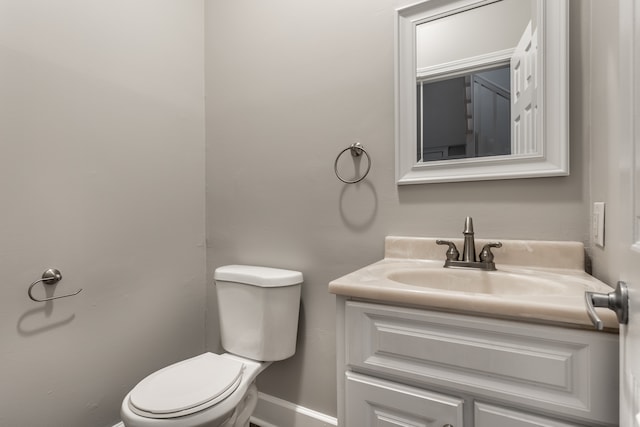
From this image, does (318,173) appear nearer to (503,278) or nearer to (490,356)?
(503,278)

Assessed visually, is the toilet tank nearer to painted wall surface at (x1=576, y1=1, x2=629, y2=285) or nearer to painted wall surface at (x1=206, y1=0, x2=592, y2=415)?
painted wall surface at (x1=206, y1=0, x2=592, y2=415)

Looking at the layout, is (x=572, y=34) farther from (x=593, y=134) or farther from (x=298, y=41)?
(x=298, y=41)

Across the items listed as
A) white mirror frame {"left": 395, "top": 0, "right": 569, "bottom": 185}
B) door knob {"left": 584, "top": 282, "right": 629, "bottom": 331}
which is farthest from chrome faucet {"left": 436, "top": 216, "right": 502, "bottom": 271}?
door knob {"left": 584, "top": 282, "right": 629, "bottom": 331}

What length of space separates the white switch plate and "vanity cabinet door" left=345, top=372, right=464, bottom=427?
0.59 m

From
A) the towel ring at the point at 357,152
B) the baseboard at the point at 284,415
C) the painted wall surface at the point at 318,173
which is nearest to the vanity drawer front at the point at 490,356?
the painted wall surface at the point at 318,173

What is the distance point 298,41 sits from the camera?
1517 mm

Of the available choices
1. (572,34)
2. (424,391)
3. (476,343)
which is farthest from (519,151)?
(424,391)

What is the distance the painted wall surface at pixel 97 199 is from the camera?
1.13 m

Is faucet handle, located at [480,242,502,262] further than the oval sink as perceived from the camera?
Yes

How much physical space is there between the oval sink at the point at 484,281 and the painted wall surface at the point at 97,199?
1157 mm

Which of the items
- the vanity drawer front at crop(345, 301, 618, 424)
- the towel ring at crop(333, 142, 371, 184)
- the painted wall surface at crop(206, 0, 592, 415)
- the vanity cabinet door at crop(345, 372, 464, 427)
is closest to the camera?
the vanity drawer front at crop(345, 301, 618, 424)

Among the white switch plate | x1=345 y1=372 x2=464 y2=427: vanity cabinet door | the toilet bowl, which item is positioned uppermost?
the white switch plate

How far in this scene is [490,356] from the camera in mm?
717

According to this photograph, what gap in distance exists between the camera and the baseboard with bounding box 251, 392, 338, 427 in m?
1.43
